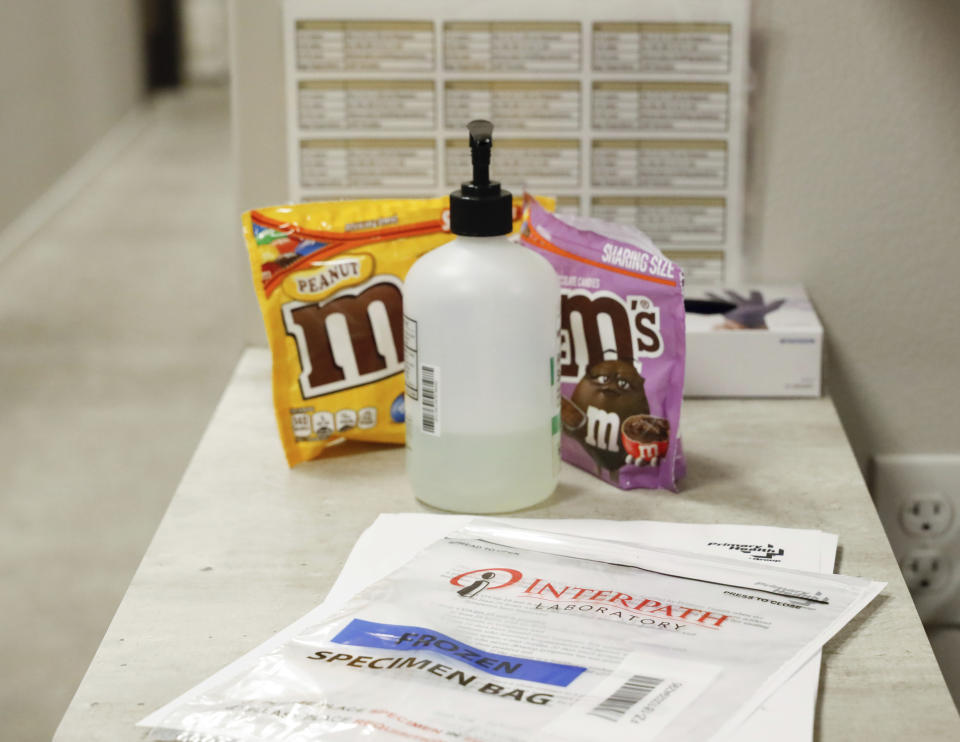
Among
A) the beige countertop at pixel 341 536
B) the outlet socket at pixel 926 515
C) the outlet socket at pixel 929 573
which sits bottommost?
the outlet socket at pixel 929 573

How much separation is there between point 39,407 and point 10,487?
48 cm

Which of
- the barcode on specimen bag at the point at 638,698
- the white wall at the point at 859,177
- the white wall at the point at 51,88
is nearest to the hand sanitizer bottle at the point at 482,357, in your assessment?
the barcode on specimen bag at the point at 638,698

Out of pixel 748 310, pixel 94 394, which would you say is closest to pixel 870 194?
pixel 748 310

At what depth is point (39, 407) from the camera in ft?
8.98

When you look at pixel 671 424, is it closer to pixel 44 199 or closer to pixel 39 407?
pixel 39 407

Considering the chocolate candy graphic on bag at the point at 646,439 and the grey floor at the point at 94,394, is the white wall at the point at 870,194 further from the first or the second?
the grey floor at the point at 94,394

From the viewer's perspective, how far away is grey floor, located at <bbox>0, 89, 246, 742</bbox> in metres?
1.86

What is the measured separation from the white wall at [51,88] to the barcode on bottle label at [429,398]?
12.0 ft

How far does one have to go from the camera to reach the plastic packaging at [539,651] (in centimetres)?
49

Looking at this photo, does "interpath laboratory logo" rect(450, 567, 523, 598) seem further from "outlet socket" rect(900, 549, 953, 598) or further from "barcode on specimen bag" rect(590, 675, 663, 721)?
"outlet socket" rect(900, 549, 953, 598)

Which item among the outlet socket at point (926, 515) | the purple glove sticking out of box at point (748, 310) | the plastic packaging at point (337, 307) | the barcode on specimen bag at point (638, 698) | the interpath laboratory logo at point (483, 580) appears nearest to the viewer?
the barcode on specimen bag at point (638, 698)

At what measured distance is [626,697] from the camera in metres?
0.51

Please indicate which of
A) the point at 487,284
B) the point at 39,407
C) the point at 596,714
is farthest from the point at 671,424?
the point at 39,407

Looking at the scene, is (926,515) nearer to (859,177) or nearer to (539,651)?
(859,177)
